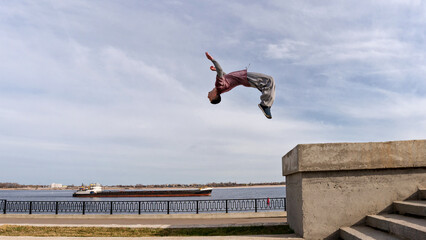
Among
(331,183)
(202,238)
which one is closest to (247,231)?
(202,238)

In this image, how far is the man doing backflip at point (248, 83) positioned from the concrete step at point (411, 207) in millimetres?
3225

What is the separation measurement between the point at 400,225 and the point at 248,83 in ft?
13.1

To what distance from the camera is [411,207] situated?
21.7ft

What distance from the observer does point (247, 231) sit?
934 cm

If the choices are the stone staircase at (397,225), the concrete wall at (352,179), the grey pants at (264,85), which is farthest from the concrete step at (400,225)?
the grey pants at (264,85)

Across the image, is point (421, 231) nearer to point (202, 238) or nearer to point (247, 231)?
point (202, 238)

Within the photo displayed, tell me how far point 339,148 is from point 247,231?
11.6ft

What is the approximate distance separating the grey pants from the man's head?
2.56 ft

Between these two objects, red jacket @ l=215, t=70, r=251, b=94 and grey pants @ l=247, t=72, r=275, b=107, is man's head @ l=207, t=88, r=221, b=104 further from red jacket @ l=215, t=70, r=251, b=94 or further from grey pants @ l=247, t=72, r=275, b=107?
grey pants @ l=247, t=72, r=275, b=107

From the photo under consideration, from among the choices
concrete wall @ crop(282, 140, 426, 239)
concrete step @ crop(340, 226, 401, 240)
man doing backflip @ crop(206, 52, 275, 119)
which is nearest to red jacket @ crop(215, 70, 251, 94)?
man doing backflip @ crop(206, 52, 275, 119)

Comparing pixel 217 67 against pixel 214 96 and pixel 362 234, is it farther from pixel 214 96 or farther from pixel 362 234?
pixel 362 234

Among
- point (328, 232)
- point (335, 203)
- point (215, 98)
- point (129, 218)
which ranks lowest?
point (129, 218)

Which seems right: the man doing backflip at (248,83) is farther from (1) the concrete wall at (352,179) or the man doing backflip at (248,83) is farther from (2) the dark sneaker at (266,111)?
(1) the concrete wall at (352,179)

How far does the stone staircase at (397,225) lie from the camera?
5.53m
